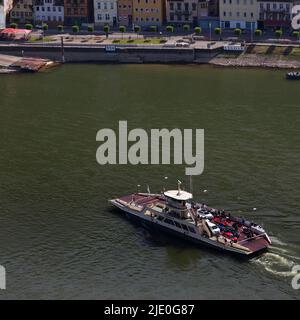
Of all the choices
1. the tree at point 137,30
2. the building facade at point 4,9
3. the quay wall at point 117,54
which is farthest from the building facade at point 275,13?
the building facade at point 4,9

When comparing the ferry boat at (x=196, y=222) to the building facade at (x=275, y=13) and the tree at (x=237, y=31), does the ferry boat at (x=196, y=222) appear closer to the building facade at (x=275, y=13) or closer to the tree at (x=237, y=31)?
the tree at (x=237, y=31)

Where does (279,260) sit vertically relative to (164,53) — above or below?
below

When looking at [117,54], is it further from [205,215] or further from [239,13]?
[205,215]

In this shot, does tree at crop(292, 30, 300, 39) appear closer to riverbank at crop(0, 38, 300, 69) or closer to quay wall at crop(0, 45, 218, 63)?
riverbank at crop(0, 38, 300, 69)

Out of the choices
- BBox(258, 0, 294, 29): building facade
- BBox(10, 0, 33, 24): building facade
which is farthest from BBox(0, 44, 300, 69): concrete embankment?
BBox(10, 0, 33, 24): building facade

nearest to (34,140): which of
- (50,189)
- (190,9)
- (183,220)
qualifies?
(50,189)

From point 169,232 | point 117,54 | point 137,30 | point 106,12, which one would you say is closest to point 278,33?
point 137,30

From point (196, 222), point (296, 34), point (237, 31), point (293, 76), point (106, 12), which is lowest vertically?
point (196, 222)
